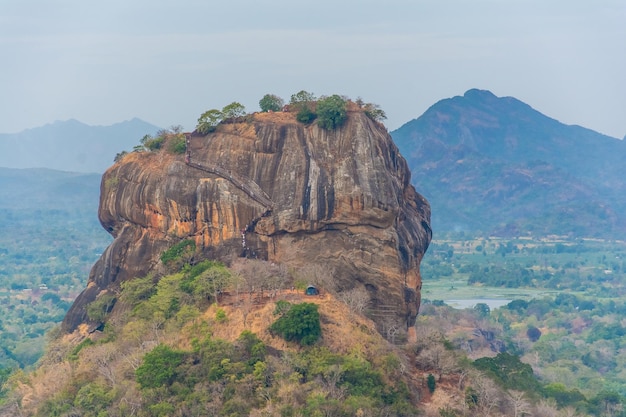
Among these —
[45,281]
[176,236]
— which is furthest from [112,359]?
[45,281]

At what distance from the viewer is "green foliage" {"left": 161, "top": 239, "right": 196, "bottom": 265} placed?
5566cm

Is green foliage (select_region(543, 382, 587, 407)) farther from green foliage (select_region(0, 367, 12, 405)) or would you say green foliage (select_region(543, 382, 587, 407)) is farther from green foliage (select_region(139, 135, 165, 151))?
green foliage (select_region(0, 367, 12, 405))

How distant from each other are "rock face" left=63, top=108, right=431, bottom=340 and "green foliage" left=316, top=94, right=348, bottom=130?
295mm

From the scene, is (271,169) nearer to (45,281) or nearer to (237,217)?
(237,217)

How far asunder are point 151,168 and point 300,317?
13.0 m

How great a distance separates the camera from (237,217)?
5516 cm

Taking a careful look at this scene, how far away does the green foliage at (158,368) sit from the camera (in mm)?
46688

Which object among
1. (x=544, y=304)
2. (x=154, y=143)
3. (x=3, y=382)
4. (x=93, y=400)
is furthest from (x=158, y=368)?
(x=544, y=304)

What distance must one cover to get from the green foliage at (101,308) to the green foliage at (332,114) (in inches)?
467

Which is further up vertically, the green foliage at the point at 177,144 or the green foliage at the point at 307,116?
the green foliage at the point at 307,116

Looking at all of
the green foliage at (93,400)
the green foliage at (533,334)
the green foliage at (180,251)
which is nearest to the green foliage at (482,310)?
the green foliage at (533,334)

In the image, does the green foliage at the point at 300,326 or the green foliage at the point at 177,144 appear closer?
the green foliage at the point at 300,326

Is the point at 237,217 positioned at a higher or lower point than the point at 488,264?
higher

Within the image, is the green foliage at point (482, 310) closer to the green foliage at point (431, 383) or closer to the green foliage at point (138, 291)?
the green foliage at point (138, 291)
